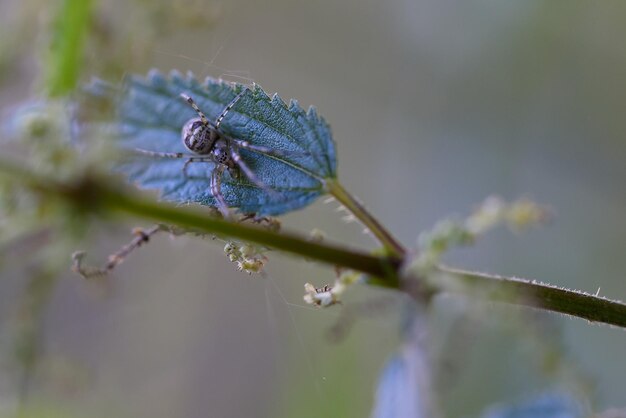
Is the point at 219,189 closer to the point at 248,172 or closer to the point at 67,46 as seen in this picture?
the point at 248,172

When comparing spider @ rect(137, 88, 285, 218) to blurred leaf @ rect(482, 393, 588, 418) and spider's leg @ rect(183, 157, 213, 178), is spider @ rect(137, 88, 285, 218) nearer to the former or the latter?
spider's leg @ rect(183, 157, 213, 178)

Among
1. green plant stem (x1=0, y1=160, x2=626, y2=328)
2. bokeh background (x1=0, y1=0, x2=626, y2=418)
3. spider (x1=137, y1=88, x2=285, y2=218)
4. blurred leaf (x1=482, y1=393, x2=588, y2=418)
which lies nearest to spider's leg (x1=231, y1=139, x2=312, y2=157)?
spider (x1=137, y1=88, x2=285, y2=218)

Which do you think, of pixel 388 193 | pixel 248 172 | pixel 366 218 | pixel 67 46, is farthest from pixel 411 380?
pixel 388 193

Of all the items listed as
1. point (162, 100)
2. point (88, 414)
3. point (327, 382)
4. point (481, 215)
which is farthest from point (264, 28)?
point (481, 215)

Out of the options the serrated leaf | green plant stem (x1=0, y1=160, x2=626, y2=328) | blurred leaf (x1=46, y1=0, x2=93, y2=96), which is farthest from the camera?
blurred leaf (x1=46, y1=0, x2=93, y2=96)

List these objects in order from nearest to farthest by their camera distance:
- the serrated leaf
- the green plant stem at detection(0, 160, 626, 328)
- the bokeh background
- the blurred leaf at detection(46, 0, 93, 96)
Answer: the green plant stem at detection(0, 160, 626, 328) → the serrated leaf → the blurred leaf at detection(46, 0, 93, 96) → the bokeh background
